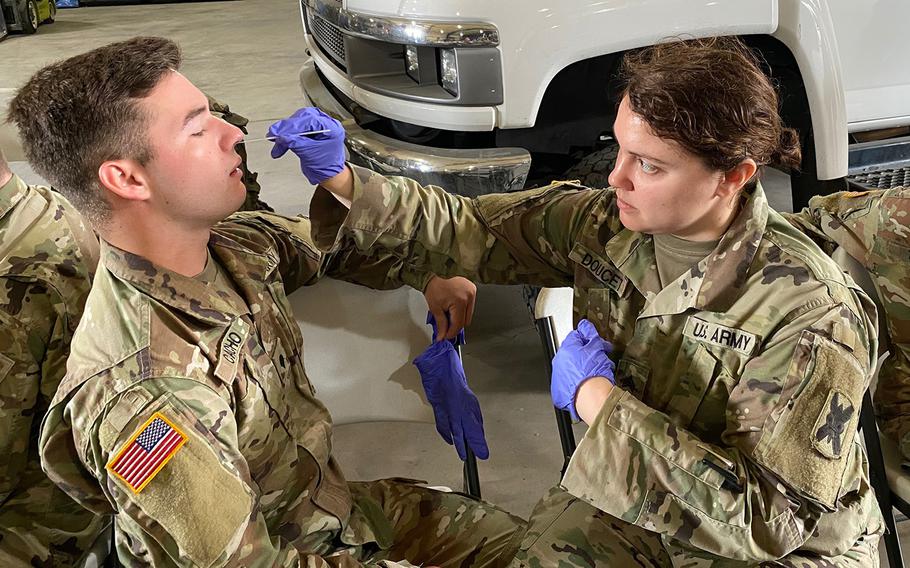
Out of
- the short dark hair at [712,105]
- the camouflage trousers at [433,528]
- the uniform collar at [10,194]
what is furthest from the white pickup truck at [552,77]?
the uniform collar at [10,194]

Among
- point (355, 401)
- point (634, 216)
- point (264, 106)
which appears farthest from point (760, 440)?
point (264, 106)

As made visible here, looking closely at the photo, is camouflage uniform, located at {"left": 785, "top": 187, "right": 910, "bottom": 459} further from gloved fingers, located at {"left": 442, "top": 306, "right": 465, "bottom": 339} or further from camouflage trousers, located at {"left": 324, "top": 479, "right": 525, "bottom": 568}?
camouflage trousers, located at {"left": 324, "top": 479, "right": 525, "bottom": 568}

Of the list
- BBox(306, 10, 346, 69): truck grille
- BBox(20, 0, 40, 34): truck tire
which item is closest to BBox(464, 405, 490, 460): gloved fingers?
BBox(306, 10, 346, 69): truck grille

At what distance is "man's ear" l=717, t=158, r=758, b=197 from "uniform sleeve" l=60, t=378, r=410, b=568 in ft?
3.10

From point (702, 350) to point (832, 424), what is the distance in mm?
259

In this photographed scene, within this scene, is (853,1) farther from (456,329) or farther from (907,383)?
(456,329)

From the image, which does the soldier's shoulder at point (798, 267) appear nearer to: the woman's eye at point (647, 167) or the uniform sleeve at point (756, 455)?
the uniform sleeve at point (756, 455)

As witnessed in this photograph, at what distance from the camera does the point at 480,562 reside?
1.73 metres

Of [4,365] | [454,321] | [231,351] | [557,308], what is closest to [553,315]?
[557,308]

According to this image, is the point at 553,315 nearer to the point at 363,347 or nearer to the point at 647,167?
the point at 363,347

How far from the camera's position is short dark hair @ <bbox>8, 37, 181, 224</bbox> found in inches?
57.3

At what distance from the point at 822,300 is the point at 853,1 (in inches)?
82.8

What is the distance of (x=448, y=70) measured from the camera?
2729 mm

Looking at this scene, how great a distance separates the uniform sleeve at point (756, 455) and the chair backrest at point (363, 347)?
2.02 feet
